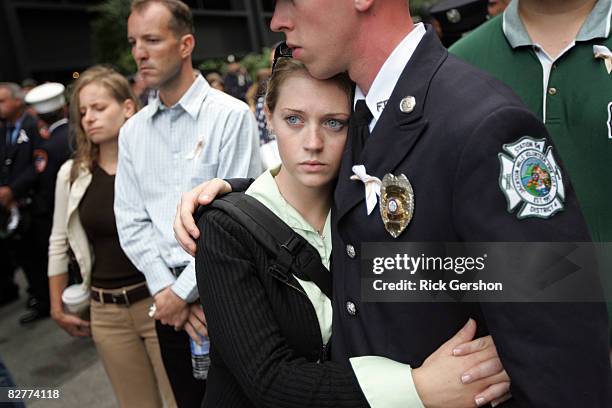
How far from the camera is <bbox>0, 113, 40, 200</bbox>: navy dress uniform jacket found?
552 cm

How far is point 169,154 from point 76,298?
1.09 metres

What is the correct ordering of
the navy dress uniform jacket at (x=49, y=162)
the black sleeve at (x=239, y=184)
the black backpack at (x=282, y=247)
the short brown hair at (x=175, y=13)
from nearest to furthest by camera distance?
1. the black backpack at (x=282, y=247)
2. the black sleeve at (x=239, y=184)
3. the short brown hair at (x=175, y=13)
4. the navy dress uniform jacket at (x=49, y=162)

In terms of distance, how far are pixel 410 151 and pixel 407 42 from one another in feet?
0.98

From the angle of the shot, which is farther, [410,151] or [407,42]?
[407,42]

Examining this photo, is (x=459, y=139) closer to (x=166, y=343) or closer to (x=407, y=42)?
(x=407, y=42)

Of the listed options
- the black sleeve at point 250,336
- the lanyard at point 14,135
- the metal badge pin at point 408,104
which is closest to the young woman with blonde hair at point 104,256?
the black sleeve at point 250,336

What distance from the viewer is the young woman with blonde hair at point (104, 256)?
2.86 m

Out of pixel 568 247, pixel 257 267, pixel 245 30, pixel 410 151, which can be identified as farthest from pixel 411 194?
pixel 245 30

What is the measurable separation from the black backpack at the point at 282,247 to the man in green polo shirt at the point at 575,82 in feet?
2.72

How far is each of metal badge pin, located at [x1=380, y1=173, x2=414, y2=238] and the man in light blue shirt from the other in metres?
1.35

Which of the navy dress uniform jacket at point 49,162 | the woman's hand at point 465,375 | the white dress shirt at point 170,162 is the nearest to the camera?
the woman's hand at point 465,375

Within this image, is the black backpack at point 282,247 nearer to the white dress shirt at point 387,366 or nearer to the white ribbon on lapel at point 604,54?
the white dress shirt at point 387,366

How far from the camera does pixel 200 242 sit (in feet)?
4.92

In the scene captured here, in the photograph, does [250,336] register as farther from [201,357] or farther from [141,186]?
[141,186]
